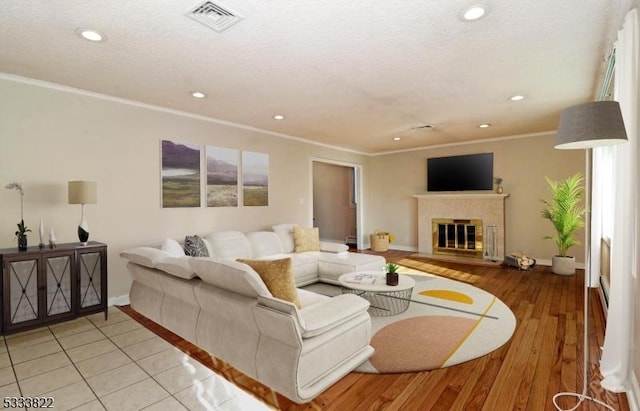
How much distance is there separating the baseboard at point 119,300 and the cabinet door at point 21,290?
877mm

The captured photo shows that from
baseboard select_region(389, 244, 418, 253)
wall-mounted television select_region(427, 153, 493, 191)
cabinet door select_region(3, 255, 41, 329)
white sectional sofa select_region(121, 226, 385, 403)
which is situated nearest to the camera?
white sectional sofa select_region(121, 226, 385, 403)

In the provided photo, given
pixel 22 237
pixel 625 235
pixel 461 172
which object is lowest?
pixel 22 237

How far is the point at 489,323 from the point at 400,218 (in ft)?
16.3

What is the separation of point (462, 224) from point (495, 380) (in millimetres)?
5270

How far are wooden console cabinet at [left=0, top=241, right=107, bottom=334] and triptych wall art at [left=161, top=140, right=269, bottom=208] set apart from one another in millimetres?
1243

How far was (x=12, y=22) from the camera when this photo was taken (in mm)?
2297

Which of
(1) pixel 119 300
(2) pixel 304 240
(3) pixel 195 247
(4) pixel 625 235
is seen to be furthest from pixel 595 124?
(1) pixel 119 300

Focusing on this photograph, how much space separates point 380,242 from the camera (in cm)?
781

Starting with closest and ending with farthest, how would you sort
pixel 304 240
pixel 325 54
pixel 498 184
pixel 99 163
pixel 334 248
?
pixel 325 54, pixel 99 163, pixel 334 248, pixel 304 240, pixel 498 184

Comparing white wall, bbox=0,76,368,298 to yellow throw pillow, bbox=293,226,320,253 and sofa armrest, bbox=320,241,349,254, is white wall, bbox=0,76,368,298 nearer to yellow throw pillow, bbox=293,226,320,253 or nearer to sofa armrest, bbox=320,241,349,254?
yellow throw pillow, bbox=293,226,320,253

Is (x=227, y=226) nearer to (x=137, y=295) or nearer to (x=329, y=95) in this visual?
(x=137, y=295)

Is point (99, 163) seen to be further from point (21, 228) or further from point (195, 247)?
point (195, 247)

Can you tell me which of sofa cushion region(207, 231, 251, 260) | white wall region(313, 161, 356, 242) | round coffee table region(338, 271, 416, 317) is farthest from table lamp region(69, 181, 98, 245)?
white wall region(313, 161, 356, 242)

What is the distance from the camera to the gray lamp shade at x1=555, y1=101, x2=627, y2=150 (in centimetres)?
169
